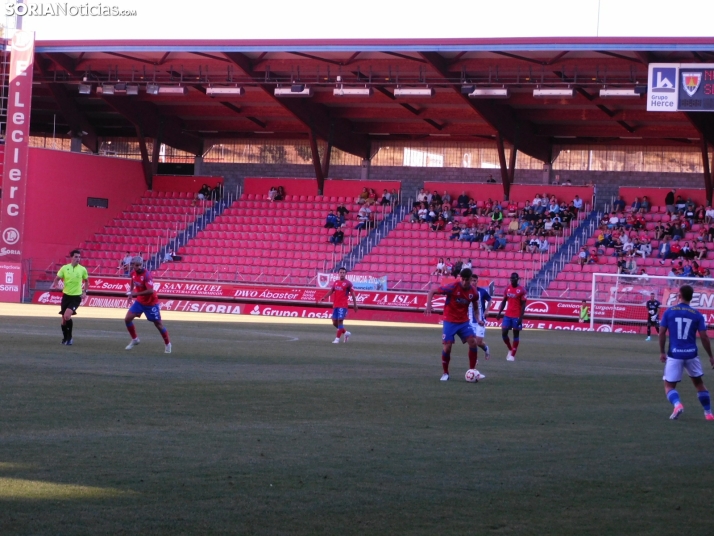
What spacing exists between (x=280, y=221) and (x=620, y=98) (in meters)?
17.1

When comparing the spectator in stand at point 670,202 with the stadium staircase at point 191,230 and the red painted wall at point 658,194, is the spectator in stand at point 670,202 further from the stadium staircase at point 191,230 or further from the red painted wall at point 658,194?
the stadium staircase at point 191,230

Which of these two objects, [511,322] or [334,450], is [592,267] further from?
[334,450]

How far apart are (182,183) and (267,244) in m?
8.40

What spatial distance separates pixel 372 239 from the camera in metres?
47.2

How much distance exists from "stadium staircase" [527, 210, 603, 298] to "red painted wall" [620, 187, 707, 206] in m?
1.93

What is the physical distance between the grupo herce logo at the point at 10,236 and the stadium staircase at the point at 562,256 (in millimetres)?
21981

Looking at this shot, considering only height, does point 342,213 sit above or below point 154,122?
below

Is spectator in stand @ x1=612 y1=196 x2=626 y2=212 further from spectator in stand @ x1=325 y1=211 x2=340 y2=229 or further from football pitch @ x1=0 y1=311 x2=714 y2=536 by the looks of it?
football pitch @ x1=0 y1=311 x2=714 y2=536

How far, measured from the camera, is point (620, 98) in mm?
43281

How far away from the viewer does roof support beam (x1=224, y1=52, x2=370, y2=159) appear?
4381 cm

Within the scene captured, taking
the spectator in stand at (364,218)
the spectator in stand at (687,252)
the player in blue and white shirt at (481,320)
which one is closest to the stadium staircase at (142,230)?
the spectator in stand at (364,218)

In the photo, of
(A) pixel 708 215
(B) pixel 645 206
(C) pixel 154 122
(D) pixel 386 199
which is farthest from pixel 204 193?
(A) pixel 708 215

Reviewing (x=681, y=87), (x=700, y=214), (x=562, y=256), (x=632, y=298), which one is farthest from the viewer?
(x=700, y=214)

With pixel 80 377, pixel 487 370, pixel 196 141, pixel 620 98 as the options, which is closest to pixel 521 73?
pixel 620 98
